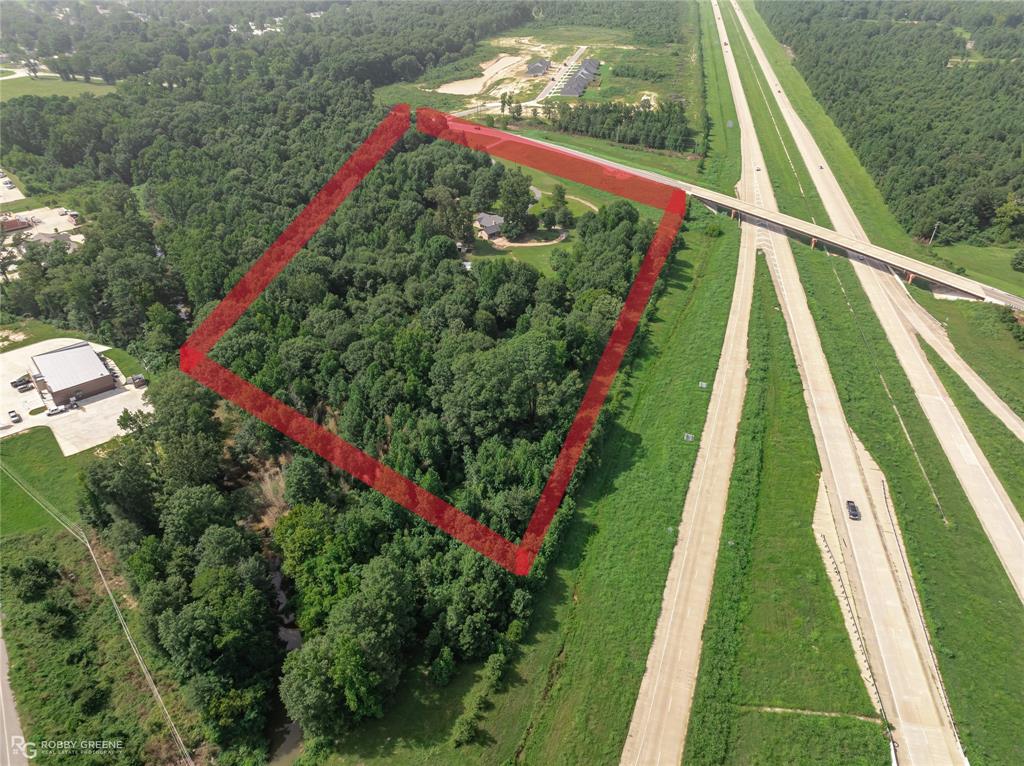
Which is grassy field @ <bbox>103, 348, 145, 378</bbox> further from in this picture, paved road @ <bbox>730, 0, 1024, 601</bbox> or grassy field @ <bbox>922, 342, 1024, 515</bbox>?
grassy field @ <bbox>922, 342, 1024, 515</bbox>

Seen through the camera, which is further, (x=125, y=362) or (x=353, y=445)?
(x=125, y=362)

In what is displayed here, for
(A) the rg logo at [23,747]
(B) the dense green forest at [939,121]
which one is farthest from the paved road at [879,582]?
(A) the rg logo at [23,747]

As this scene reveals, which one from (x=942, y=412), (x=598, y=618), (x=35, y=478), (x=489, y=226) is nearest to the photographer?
(x=598, y=618)

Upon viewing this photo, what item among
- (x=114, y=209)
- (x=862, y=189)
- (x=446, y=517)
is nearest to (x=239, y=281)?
(x=114, y=209)

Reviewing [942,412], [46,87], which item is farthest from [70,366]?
[46,87]

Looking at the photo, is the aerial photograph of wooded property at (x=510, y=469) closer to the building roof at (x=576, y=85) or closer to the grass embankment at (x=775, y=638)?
the grass embankment at (x=775, y=638)

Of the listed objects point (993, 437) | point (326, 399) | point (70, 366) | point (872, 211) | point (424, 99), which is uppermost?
point (424, 99)

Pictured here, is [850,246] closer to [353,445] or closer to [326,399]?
[353,445]
